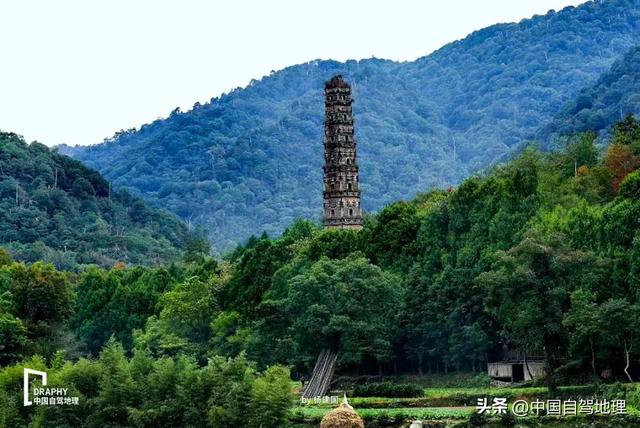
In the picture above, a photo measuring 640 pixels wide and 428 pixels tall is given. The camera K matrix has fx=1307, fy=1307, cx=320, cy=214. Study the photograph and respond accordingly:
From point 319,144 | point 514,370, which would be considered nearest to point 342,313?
point 514,370

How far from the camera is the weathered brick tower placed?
73500mm

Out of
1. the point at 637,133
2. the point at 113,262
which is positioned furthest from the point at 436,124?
the point at 637,133

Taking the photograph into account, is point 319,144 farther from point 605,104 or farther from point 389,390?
point 389,390

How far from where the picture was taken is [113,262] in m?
108

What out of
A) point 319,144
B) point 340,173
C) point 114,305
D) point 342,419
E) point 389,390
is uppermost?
point 319,144

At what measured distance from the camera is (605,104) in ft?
423

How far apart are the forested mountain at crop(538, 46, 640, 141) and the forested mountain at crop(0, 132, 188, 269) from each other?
126 feet

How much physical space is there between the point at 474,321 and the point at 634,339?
9.53 metres

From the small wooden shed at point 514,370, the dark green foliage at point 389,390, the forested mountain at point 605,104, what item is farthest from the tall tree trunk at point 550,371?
the forested mountain at point 605,104

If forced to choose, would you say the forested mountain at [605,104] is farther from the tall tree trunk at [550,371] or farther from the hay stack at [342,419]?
the hay stack at [342,419]

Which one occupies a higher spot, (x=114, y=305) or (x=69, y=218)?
(x=69, y=218)

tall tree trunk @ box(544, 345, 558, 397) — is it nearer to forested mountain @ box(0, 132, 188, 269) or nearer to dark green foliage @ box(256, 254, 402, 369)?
dark green foliage @ box(256, 254, 402, 369)

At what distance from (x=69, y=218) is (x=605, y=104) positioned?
175ft

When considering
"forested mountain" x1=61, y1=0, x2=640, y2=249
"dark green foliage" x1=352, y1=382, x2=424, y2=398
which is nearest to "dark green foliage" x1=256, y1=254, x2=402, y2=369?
"dark green foliage" x1=352, y1=382, x2=424, y2=398
